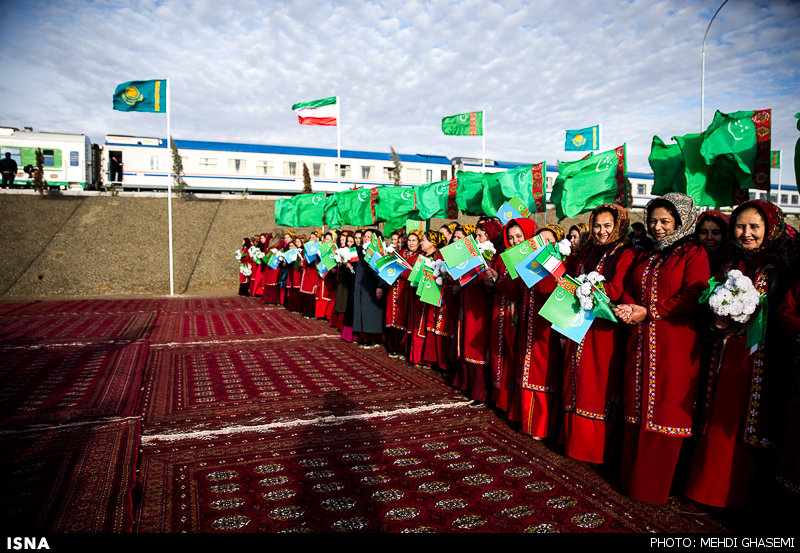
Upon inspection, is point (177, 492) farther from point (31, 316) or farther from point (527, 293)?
point (31, 316)

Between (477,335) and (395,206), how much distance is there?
15.1 ft

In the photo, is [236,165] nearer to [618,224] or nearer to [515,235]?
[515,235]

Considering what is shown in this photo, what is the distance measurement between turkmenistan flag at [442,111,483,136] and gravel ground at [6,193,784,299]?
7261mm

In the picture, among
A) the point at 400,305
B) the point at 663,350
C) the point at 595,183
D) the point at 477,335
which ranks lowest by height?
the point at 477,335

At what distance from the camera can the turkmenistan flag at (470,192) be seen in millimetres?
6957

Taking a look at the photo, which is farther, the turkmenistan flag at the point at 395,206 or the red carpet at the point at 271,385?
the turkmenistan flag at the point at 395,206

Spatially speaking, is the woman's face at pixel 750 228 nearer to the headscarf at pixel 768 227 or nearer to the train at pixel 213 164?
the headscarf at pixel 768 227

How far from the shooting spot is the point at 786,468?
2266 mm

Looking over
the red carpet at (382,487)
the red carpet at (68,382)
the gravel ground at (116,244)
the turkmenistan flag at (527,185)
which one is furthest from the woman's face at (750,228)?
the gravel ground at (116,244)

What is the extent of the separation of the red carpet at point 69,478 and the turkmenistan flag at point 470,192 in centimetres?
519

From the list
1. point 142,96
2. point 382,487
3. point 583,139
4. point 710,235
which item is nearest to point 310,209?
point 142,96

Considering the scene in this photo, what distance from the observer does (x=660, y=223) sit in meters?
2.86

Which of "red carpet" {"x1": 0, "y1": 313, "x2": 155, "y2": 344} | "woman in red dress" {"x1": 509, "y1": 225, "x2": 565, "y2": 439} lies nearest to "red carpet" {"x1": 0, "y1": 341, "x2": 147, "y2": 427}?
"red carpet" {"x1": 0, "y1": 313, "x2": 155, "y2": 344}

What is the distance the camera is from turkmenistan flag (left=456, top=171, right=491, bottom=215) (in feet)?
22.8
